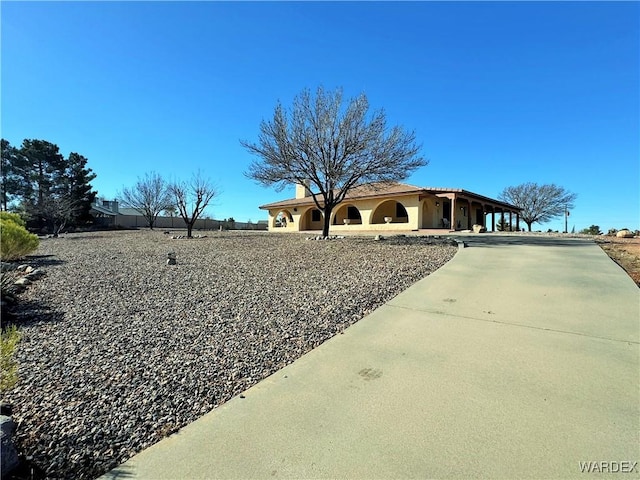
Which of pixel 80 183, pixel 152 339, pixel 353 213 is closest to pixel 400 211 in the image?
pixel 353 213

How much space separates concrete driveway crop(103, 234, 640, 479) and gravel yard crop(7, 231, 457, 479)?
27cm

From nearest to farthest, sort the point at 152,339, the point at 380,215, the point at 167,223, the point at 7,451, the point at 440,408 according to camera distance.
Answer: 1. the point at 7,451
2. the point at 440,408
3. the point at 152,339
4. the point at 380,215
5. the point at 167,223

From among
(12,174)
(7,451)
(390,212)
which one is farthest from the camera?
(12,174)

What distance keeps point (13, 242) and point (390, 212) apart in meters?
22.7

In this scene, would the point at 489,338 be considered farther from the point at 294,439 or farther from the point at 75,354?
the point at 75,354

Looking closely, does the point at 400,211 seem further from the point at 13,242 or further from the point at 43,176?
the point at 43,176

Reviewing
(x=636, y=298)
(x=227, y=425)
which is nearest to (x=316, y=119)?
(x=636, y=298)

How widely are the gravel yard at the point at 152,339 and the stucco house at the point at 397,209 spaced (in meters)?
10.7

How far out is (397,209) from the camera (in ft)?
86.1

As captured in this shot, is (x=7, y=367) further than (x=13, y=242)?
No

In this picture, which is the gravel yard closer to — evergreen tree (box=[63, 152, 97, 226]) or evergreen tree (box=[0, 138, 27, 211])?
evergreen tree (box=[63, 152, 97, 226])

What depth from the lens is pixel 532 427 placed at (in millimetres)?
2180

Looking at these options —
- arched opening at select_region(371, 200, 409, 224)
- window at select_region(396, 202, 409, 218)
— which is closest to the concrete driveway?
arched opening at select_region(371, 200, 409, 224)

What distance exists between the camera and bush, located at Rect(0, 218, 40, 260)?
27.3 ft
